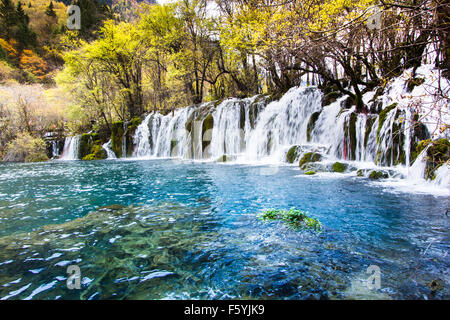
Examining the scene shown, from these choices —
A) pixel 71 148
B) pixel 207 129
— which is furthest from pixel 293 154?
pixel 71 148

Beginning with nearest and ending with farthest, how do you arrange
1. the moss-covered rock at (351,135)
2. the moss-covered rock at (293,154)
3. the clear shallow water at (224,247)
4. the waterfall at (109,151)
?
1. the clear shallow water at (224,247)
2. the moss-covered rock at (351,135)
3. the moss-covered rock at (293,154)
4. the waterfall at (109,151)

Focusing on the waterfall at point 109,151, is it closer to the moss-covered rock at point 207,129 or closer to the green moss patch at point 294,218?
the moss-covered rock at point 207,129

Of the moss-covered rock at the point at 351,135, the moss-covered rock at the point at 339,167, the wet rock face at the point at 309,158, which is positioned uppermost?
the moss-covered rock at the point at 351,135

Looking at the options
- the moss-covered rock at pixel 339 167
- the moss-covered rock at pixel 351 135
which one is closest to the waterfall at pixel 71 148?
the moss-covered rock at pixel 339 167

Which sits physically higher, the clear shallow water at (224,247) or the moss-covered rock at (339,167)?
the moss-covered rock at (339,167)

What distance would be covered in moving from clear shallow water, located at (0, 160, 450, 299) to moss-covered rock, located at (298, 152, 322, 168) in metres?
4.84

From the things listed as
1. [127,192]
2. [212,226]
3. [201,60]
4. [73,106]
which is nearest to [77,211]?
[127,192]

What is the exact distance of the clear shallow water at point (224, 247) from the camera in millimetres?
2797

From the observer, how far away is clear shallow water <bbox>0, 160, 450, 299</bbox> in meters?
2.80

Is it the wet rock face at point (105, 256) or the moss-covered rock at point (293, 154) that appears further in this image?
the moss-covered rock at point (293, 154)

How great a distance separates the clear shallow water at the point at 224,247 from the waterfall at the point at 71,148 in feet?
75.3

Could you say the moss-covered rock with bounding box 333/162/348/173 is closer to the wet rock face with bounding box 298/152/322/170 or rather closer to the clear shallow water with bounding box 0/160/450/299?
the wet rock face with bounding box 298/152/322/170

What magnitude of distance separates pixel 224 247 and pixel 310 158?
9.38 m

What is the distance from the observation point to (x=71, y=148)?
27.9 metres
